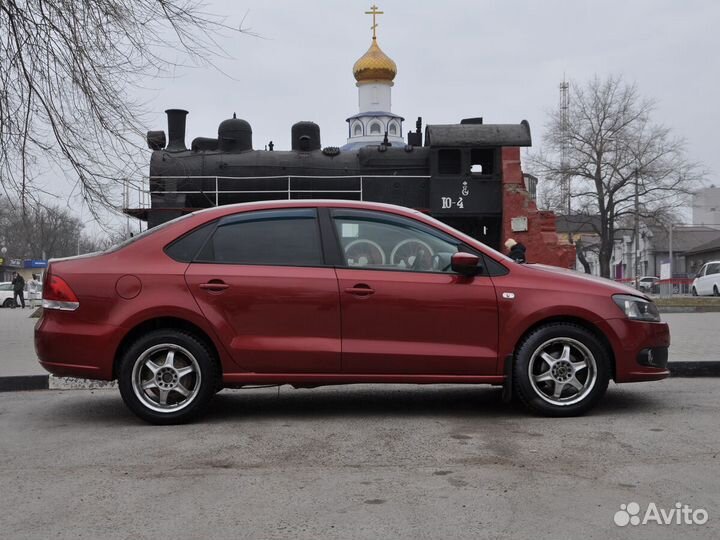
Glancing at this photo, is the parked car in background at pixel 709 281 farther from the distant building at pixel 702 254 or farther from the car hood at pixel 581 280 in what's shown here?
the car hood at pixel 581 280

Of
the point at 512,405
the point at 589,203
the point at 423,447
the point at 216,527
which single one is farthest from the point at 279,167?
the point at 589,203

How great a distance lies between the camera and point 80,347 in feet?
18.1

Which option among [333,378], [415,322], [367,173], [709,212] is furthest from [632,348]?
[709,212]

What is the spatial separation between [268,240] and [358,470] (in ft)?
7.17

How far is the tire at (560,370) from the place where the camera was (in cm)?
556

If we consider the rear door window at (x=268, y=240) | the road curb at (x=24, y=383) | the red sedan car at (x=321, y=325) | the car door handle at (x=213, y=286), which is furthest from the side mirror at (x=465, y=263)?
the road curb at (x=24, y=383)

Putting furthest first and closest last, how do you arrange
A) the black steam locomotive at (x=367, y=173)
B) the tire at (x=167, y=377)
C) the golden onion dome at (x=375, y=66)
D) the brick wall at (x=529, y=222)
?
the golden onion dome at (x=375, y=66), the black steam locomotive at (x=367, y=173), the brick wall at (x=529, y=222), the tire at (x=167, y=377)

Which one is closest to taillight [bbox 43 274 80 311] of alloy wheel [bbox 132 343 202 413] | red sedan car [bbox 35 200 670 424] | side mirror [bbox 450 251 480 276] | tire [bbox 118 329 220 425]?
red sedan car [bbox 35 200 670 424]

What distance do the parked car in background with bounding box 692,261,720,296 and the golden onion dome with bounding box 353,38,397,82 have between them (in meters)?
20.2

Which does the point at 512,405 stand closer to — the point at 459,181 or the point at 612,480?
the point at 612,480

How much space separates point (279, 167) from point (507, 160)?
6042mm

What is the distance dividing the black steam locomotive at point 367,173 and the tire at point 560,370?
14.1 metres

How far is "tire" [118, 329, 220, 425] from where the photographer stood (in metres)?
5.46

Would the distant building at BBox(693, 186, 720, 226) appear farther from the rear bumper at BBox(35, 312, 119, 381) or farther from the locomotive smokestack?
the rear bumper at BBox(35, 312, 119, 381)
